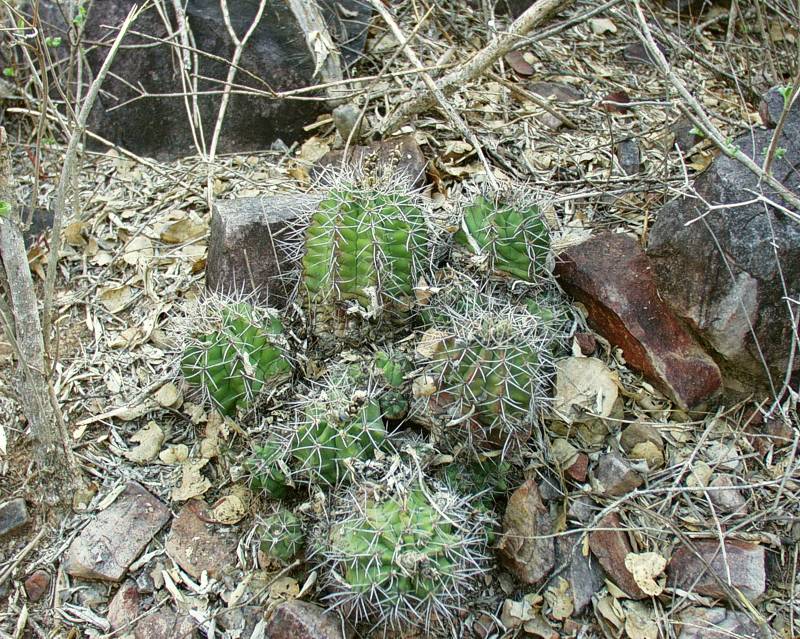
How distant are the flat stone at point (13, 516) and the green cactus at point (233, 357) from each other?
2.49ft

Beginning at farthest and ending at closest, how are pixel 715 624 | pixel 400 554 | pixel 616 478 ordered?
pixel 616 478
pixel 715 624
pixel 400 554

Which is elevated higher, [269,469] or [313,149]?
[313,149]

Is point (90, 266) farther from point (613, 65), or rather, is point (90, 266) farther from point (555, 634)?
point (613, 65)

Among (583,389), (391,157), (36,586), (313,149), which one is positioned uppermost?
(391,157)

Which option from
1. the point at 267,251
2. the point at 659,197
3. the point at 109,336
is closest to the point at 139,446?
the point at 109,336

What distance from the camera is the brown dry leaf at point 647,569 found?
2299mm

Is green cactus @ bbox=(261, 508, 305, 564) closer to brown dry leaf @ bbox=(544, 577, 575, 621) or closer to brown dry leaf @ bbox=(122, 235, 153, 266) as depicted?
brown dry leaf @ bbox=(544, 577, 575, 621)

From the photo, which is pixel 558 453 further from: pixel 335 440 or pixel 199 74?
pixel 199 74

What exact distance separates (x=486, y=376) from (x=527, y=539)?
560mm

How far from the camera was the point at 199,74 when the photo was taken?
3.75 metres

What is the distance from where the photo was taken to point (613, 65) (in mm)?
4008

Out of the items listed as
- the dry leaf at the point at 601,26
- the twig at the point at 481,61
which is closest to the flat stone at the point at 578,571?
the twig at the point at 481,61

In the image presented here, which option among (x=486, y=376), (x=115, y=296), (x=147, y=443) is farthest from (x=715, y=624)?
(x=115, y=296)

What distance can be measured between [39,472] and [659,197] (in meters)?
2.52
